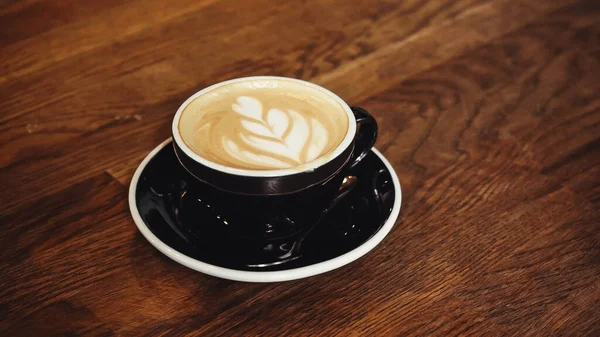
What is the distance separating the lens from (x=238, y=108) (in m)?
0.62

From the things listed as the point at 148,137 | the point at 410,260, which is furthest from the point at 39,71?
the point at 410,260

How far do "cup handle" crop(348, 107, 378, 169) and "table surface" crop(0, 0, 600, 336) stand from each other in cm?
8

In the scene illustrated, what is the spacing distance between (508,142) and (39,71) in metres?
0.61

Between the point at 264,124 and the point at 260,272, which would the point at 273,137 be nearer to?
the point at 264,124

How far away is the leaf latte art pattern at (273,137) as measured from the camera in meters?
0.56

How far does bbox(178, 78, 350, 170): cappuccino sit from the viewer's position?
560 millimetres

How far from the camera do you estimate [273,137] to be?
59cm

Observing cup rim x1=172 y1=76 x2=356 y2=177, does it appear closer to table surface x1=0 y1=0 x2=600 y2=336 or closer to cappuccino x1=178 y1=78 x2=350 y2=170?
cappuccino x1=178 y1=78 x2=350 y2=170

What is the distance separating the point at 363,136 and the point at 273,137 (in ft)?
0.33

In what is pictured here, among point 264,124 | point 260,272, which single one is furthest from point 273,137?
point 260,272

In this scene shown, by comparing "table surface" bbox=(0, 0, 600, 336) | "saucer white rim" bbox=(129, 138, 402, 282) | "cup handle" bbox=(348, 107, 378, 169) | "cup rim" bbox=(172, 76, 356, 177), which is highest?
"cup rim" bbox=(172, 76, 356, 177)

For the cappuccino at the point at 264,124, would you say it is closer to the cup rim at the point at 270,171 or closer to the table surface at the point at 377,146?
the cup rim at the point at 270,171

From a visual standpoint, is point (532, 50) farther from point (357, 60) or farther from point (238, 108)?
point (238, 108)

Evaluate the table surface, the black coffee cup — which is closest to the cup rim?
the black coffee cup
